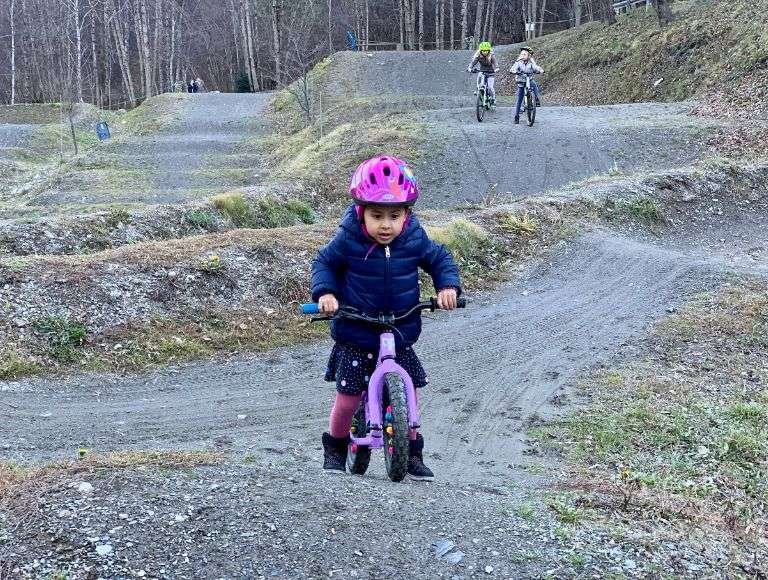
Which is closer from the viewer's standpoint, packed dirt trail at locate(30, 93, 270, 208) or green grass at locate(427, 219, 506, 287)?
green grass at locate(427, 219, 506, 287)

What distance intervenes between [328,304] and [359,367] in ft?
1.78

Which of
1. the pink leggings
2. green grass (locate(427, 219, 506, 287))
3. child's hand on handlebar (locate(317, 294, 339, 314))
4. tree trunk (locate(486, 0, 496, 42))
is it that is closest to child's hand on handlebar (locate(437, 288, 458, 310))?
child's hand on handlebar (locate(317, 294, 339, 314))

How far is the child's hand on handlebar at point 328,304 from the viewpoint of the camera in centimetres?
425

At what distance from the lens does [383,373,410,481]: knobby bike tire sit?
14.0 ft

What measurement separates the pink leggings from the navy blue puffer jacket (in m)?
0.39

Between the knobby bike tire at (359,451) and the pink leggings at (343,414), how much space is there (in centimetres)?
4

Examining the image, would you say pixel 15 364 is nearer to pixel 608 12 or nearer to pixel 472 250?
pixel 472 250

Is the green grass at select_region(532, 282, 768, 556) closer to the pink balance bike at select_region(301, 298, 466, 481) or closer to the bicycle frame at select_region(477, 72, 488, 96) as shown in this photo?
the pink balance bike at select_region(301, 298, 466, 481)

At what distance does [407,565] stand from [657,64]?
25829 millimetres

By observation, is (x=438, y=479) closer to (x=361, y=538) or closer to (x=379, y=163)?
(x=361, y=538)

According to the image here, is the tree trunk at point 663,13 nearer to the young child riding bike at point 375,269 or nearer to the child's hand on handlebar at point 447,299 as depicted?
the young child riding bike at point 375,269

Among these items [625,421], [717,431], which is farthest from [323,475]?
[717,431]

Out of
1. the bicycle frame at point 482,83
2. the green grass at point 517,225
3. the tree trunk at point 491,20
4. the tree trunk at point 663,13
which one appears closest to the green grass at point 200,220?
the green grass at point 517,225

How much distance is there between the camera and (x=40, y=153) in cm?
3112
